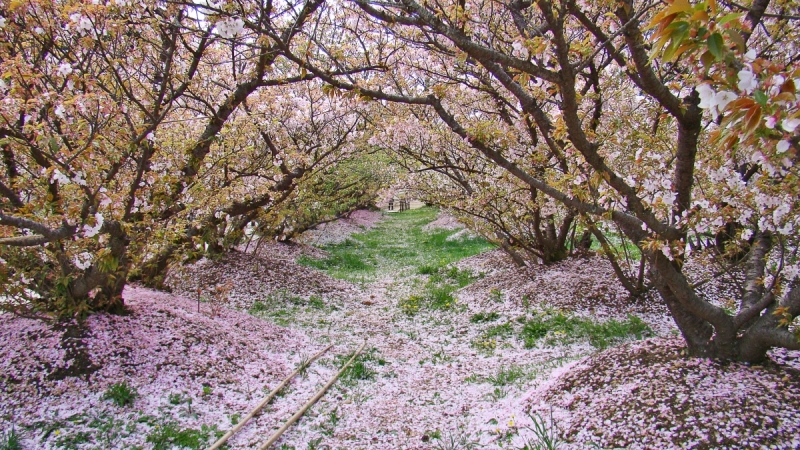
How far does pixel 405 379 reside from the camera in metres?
6.28

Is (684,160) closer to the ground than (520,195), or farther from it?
closer to the ground

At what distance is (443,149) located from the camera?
393 inches

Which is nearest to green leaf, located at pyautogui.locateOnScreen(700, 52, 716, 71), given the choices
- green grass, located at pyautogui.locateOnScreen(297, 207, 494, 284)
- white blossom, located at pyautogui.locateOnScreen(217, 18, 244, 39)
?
white blossom, located at pyautogui.locateOnScreen(217, 18, 244, 39)

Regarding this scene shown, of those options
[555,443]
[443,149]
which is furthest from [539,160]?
[555,443]

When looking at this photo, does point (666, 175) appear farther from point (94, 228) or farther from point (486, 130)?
point (94, 228)

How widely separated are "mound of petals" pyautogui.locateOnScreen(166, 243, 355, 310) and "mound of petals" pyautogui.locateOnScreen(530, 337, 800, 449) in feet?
24.1

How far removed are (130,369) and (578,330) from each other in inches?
246

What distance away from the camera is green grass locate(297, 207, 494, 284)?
14.6 m

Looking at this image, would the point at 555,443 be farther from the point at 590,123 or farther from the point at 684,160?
the point at 590,123

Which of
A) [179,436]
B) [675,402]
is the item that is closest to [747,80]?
[675,402]

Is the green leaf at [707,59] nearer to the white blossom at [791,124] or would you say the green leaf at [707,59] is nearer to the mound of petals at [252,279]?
the white blossom at [791,124]

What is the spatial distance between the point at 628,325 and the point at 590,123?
3.18m

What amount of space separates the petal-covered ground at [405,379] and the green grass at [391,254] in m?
5.37

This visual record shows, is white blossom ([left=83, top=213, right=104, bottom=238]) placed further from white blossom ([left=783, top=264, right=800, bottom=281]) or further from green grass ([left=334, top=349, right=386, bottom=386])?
white blossom ([left=783, top=264, right=800, bottom=281])
